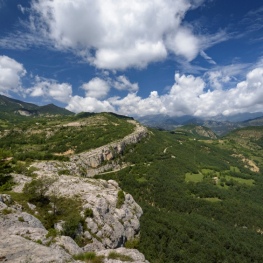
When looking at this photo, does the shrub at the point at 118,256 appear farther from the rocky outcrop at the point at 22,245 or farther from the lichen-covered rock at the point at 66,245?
the lichen-covered rock at the point at 66,245

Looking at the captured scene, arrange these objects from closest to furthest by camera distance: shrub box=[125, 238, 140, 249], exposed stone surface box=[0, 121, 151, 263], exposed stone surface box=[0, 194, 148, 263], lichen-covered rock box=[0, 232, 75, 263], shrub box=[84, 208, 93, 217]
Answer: lichen-covered rock box=[0, 232, 75, 263] < exposed stone surface box=[0, 194, 148, 263] < exposed stone surface box=[0, 121, 151, 263] < shrub box=[84, 208, 93, 217] < shrub box=[125, 238, 140, 249]

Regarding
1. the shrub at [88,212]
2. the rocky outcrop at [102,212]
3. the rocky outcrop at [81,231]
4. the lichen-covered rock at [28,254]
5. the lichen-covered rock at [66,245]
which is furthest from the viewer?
the shrub at [88,212]

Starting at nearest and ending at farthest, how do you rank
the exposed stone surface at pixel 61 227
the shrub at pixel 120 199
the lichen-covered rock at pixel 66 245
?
the exposed stone surface at pixel 61 227, the lichen-covered rock at pixel 66 245, the shrub at pixel 120 199

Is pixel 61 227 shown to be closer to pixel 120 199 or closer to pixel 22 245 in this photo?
pixel 120 199

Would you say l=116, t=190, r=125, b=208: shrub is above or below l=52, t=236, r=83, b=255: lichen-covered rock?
below

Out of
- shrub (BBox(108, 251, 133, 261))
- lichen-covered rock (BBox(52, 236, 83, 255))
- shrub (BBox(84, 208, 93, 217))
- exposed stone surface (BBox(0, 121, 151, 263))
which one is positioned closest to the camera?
exposed stone surface (BBox(0, 121, 151, 263))

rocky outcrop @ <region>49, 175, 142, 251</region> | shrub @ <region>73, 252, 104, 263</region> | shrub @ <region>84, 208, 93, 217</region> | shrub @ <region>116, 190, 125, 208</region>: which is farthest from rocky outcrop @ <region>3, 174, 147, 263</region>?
shrub @ <region>73, 252, 104, 263</region>

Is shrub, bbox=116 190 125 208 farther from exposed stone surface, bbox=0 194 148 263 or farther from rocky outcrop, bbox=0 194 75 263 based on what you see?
rocky outcrop, bbox=0 194 75 263

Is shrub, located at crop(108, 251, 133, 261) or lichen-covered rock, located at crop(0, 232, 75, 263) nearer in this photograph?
lichen-covered rock, located at crop(0, 232, 75, 263)

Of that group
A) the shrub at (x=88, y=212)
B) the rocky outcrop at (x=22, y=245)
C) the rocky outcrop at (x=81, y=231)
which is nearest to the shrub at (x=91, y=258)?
the rocky outcrop at (x=81, y=231)

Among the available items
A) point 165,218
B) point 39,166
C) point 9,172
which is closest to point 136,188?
point 165,218

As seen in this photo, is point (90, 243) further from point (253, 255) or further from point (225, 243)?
point (253, 255)

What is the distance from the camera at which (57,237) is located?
35.3m

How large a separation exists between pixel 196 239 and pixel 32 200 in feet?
329
